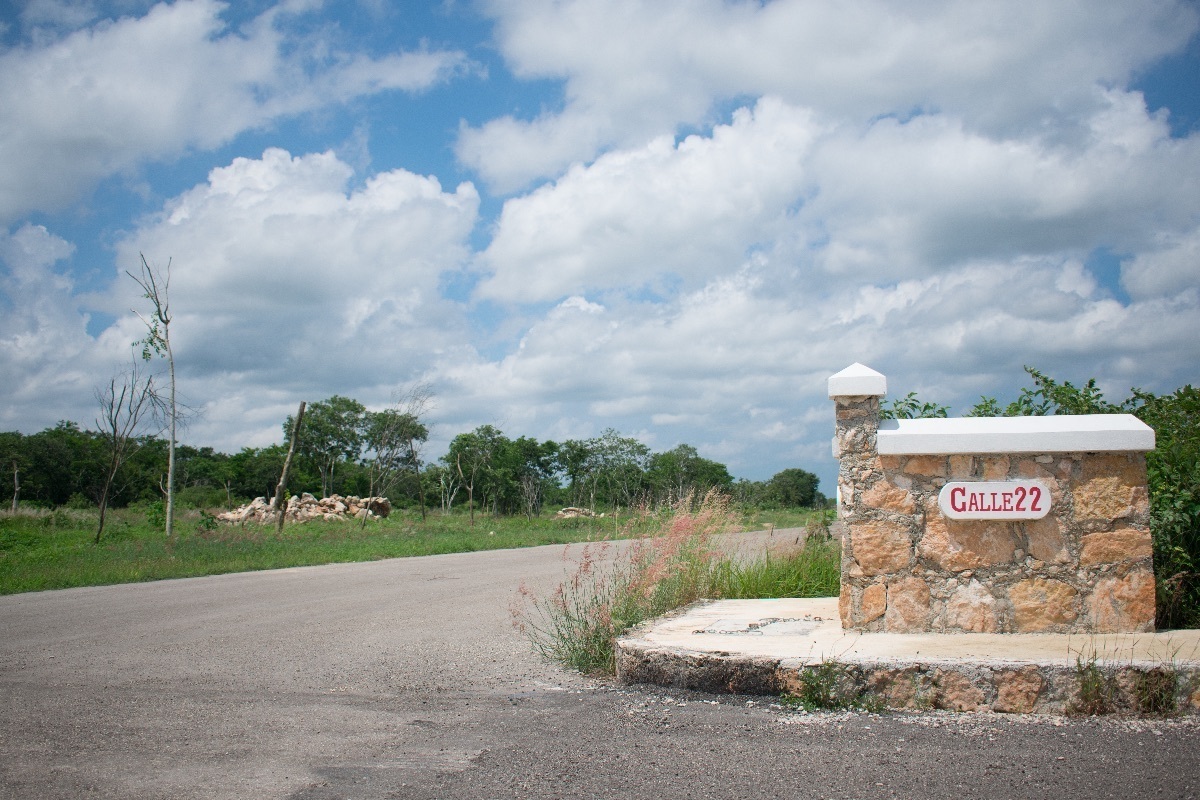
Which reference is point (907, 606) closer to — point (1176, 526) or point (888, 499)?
point (888, 499)

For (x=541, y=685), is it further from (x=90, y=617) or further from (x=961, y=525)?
(x=90, y=617)

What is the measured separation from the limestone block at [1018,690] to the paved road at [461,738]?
12 cm

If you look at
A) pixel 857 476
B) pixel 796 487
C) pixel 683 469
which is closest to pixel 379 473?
pixel 683 469

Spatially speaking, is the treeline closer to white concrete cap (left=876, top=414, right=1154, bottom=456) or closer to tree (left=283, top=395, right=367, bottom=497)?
tree (left=283, top=395, right=367, bottom=497)

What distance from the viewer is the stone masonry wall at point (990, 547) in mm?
6363

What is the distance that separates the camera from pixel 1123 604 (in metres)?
6.36

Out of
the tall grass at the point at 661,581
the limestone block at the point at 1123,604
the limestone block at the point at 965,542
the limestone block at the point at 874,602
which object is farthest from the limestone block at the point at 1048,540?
the tall grass at the point at 661,581

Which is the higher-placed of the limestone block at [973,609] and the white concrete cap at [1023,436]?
the white concrete cap at [1023,436]

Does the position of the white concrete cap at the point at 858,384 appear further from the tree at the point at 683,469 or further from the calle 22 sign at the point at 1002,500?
the tree at the point at 683,469

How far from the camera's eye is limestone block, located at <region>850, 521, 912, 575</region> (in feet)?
21.6

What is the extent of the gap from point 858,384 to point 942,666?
222 centimetres

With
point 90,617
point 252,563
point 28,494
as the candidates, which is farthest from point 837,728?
point 28,494

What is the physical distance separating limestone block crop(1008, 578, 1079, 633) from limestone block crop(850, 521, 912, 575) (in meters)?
0.82

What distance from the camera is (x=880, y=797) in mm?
4043
